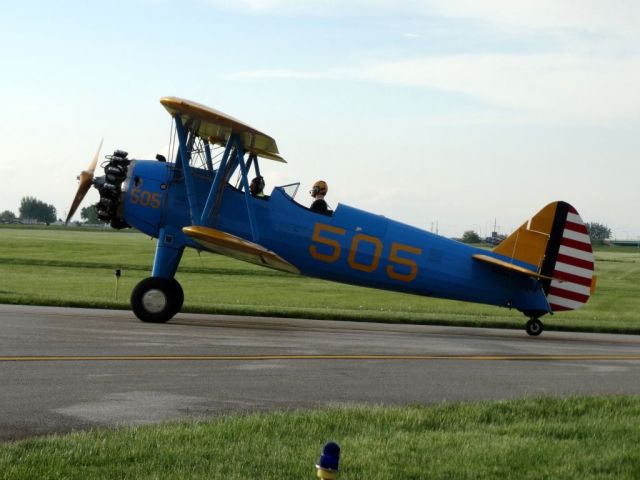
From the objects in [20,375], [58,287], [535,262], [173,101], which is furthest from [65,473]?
[58,287]

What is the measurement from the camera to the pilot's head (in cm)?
1773

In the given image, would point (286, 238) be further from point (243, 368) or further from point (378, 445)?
point (378, 445)

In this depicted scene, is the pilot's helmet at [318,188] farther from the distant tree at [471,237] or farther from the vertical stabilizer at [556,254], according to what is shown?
the distant tree at [471,237]

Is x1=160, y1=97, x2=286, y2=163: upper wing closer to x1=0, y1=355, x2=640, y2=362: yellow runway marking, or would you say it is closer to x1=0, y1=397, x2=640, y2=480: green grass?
x1=0, y1=355, x2=640, y2=362: yellow runway marking

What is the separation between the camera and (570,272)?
61.6 feet

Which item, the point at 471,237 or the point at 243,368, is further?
the point at 471,237

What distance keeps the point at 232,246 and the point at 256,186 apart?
1.87 meters

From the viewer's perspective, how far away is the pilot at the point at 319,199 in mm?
17781

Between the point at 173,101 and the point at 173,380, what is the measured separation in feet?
23.0

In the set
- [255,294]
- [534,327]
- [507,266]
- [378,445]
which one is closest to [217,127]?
[507,266]

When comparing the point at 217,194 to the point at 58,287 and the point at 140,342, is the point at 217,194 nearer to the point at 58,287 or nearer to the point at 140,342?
the point at 140,342

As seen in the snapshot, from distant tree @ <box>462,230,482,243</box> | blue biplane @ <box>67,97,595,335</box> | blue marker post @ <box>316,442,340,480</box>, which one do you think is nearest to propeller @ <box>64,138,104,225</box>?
blue biplane @ <box>67,97,595,335</box>

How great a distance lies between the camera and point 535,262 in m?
18.7

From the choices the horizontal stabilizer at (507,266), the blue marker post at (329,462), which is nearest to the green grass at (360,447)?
the blue marker post at (329,462)
